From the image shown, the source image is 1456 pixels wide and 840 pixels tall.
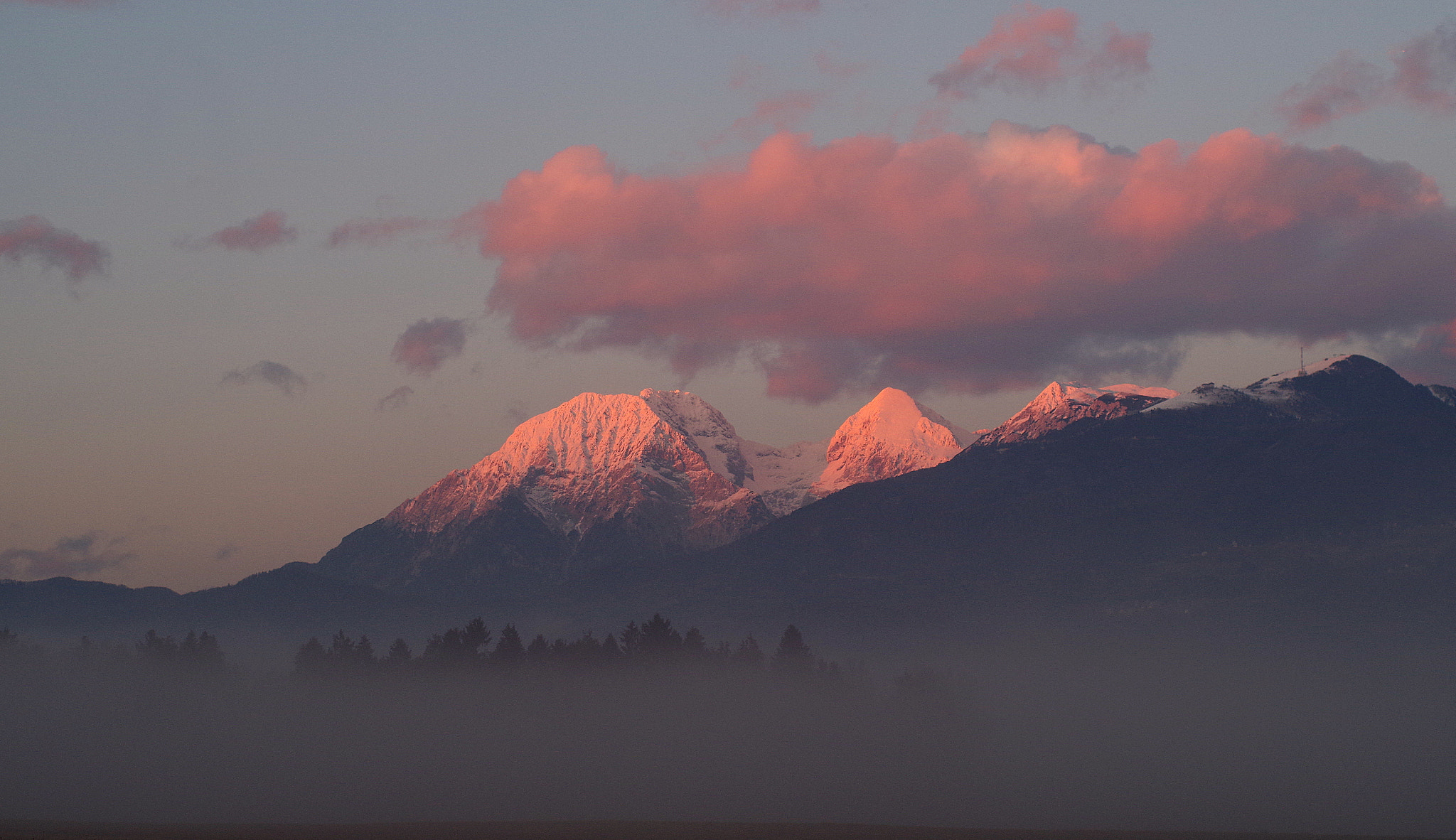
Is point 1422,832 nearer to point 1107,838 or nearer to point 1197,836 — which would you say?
point 1197,836

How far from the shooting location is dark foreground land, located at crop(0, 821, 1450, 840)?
160 m

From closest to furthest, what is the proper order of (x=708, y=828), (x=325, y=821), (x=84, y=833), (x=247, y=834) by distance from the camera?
(x=84, y=833) → (x=247, y=834) → (x=708, y=828) → (x=325, y=821)

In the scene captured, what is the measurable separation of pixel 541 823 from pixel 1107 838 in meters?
65.5

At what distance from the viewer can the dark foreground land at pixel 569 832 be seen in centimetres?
16025

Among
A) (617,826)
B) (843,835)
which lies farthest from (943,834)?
(617,826)

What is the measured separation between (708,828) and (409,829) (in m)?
34.1

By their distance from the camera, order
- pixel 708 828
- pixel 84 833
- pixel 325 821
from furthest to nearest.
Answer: pixel 325 821 < pixel 708 828 < pixel 84 833

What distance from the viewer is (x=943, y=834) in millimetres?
174125

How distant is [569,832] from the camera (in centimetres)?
16912

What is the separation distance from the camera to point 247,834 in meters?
164

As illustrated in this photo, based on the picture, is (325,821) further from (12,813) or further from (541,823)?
→ (12,813)

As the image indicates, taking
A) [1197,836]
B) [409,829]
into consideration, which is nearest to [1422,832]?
[1197,836]

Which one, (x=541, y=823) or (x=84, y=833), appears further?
(x=541, y=823)

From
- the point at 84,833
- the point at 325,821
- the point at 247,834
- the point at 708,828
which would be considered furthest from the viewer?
the point at 325,821
